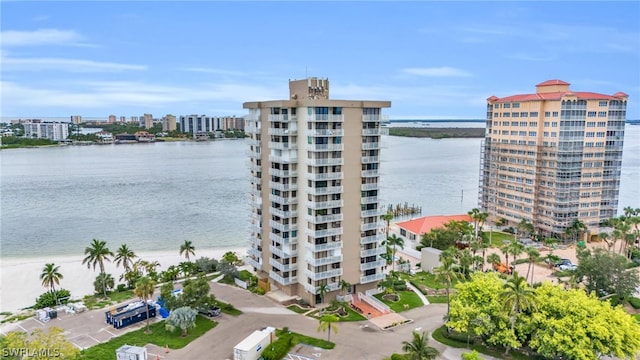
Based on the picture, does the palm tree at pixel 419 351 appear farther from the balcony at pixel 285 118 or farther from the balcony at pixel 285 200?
the balcony at pixel 285 118

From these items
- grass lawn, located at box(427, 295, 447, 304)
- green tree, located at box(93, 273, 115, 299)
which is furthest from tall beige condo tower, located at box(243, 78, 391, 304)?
green tree, located at box(93, 273, 115, 299)

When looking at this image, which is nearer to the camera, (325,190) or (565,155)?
(325,190)

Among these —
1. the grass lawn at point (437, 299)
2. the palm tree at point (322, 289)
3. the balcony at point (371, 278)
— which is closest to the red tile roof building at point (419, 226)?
the grass lawn at point (437, 299)

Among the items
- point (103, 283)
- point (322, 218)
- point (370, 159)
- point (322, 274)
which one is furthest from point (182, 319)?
point (370, 159)

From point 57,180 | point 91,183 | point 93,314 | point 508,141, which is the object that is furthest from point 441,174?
point 93,314

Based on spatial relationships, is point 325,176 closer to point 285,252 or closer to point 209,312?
point 285,252

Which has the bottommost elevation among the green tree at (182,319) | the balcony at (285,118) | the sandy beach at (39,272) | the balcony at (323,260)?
the sandy beach at (39,272)
